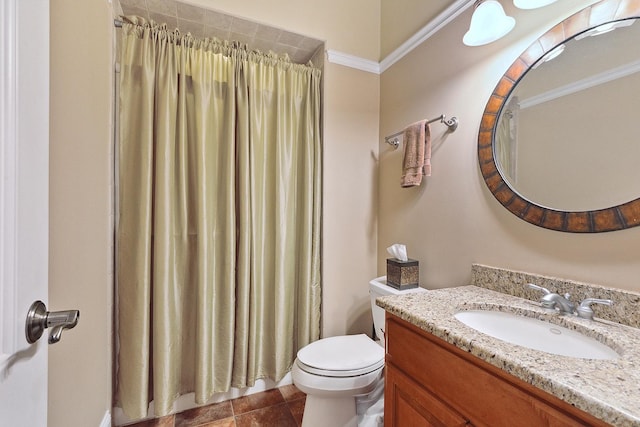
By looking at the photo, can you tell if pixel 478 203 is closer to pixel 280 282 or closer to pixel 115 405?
pixel 280 282

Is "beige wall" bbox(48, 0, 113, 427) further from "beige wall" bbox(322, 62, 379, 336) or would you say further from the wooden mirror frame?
the wooden mirror frame

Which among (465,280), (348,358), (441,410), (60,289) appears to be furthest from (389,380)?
(60,289)

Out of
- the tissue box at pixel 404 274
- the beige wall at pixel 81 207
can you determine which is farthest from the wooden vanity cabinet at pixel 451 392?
the beige wall at pixel 81 207

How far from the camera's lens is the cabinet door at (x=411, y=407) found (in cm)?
76

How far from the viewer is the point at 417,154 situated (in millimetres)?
1558

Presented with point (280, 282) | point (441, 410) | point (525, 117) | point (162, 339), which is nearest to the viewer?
point (441, 410)

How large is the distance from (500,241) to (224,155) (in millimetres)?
1557

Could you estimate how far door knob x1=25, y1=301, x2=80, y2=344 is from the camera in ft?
1.55

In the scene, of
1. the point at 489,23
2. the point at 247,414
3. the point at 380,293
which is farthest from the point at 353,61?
the point at 247,414

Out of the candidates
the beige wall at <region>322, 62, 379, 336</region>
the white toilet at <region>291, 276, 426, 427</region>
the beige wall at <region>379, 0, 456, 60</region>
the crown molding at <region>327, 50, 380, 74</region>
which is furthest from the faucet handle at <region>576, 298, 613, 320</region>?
the crown molding at <region>327, 50, 380, 74</region>

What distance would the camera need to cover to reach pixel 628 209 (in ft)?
2.82

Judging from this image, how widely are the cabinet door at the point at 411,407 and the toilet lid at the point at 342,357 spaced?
30cm

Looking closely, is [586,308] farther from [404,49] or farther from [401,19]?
[401,19]

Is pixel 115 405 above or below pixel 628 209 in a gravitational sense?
below
